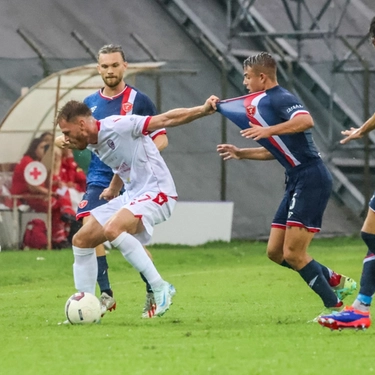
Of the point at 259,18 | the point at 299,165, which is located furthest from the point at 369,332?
the point at 259,18

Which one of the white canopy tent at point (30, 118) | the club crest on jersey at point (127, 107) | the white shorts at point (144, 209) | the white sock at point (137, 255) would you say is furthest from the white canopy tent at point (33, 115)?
the white sock at point (137, 255)

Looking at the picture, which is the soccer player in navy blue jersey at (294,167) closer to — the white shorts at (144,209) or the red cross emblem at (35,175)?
the white shorts at (144,209)

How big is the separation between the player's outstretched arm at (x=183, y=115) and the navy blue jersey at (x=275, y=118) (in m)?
0.35

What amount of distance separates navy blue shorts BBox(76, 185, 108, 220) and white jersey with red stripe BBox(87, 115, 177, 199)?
2.84ft

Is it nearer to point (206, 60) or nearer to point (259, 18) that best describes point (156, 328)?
point (206, 60)

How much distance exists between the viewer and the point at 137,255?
29.9ft

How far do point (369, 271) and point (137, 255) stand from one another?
72.9 inches

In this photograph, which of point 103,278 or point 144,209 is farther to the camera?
point 103,278

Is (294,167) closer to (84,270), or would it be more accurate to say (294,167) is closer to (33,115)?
(84,270)

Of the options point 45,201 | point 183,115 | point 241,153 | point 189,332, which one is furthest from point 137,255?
point 45,201

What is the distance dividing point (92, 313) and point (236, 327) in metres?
1.19

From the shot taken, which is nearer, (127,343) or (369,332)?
(127,343)

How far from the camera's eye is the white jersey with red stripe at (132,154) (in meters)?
9.18

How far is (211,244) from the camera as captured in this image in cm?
1998
